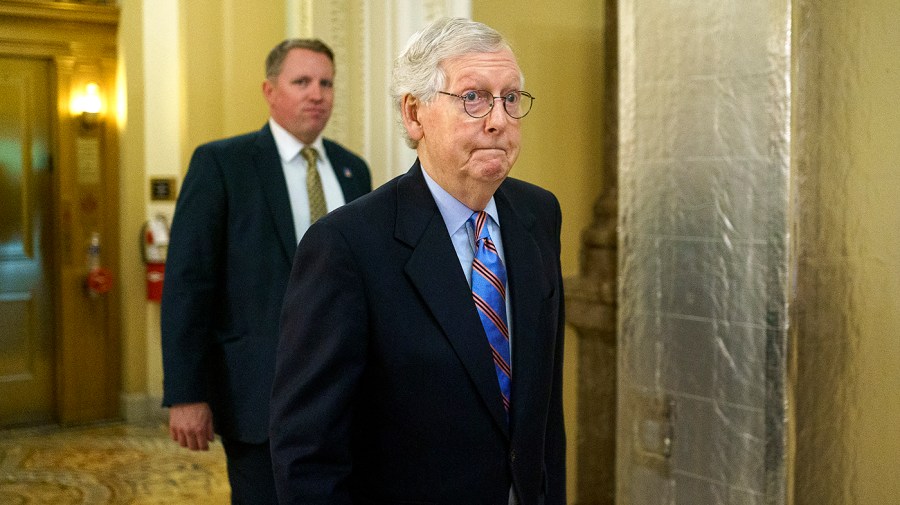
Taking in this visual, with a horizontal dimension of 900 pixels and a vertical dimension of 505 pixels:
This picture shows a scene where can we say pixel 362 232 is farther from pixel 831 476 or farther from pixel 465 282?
pixel 831 476

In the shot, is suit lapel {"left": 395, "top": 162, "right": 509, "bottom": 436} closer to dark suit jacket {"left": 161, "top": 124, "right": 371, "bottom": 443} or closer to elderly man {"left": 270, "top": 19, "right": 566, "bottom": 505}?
elderly man {"left": 270, "top": 19, "right": 566, "bottom": 505}

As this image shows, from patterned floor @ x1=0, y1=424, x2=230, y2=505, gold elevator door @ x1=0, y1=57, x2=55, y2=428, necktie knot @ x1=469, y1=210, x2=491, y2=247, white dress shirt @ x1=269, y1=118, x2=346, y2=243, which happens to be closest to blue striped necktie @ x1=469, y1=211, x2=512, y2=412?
necktie knot @ x1=469, y1=210, x2=491, y2=247

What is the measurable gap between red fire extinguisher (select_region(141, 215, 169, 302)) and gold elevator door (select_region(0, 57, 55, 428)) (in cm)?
76

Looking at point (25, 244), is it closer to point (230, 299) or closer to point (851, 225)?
point (230, 299)

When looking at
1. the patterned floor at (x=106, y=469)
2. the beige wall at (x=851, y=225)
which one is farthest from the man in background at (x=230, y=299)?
the patterned floor at (x=106, y=469)

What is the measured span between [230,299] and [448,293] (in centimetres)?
122

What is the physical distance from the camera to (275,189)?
2.56m

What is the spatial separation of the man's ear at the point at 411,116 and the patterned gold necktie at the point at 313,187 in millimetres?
1180

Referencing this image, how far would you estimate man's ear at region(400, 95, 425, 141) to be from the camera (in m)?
1.47

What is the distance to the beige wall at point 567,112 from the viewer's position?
3.42 meters

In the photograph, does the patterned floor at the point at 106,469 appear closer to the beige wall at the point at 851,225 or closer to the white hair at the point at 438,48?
the beige wall at the point at 851,225

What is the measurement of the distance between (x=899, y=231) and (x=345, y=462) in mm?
1605

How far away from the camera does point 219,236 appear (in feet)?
8.15

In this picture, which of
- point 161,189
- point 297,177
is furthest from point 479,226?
point 161,189
